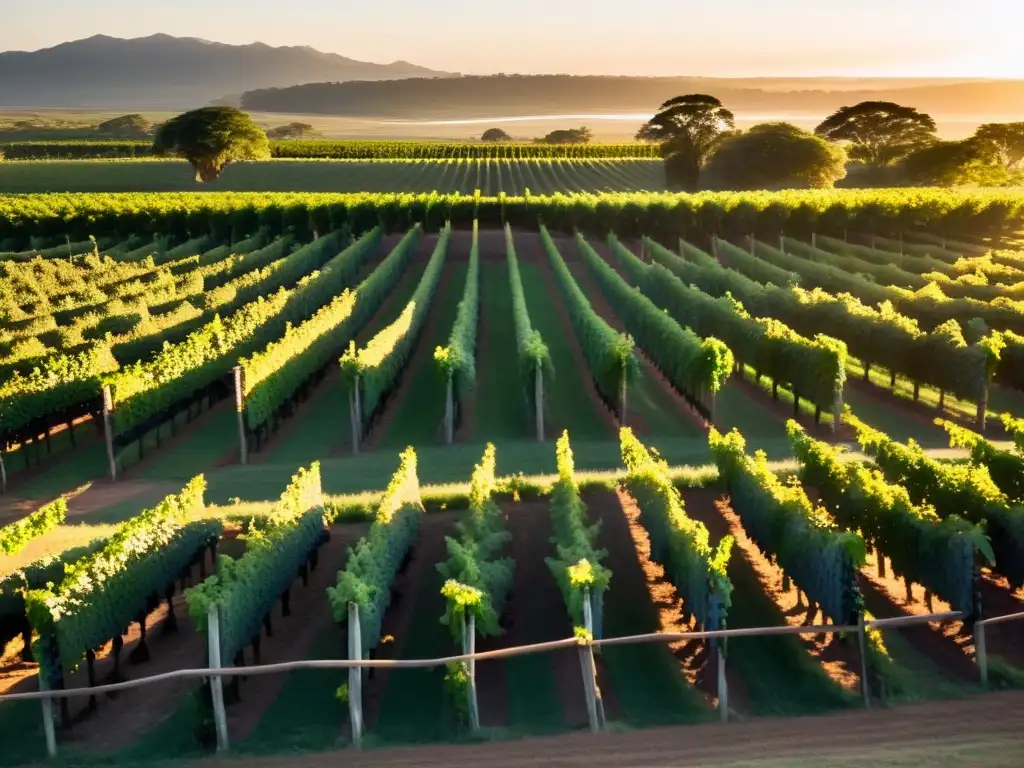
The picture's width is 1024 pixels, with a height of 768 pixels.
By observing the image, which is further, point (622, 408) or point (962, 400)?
point (962, 400)

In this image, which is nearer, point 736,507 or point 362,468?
point 736,507

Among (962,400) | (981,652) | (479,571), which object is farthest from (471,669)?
(962,400)

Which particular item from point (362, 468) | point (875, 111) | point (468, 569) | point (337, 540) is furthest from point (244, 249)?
point (875, 111)

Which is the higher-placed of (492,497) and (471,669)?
(471,669)

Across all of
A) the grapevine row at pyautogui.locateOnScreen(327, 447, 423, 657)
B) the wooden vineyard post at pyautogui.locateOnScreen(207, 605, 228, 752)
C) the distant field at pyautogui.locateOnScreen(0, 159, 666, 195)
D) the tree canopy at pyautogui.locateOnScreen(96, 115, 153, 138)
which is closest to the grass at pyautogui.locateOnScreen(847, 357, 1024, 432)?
the grapevine row at pyautogui.locateOnScreen(327, 447, 423, 657)

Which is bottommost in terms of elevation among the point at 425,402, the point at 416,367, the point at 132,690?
the point at 425,402

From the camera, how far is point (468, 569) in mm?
13234

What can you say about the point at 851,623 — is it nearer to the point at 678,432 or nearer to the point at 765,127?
the point at 678,432

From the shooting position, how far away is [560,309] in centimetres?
4478

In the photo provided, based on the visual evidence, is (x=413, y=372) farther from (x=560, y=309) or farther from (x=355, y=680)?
(x=355, y=680)

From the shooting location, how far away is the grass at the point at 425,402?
28.0m

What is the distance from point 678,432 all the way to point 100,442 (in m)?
16.1

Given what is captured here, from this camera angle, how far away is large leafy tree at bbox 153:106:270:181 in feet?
308

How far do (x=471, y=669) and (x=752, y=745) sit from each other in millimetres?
3251
